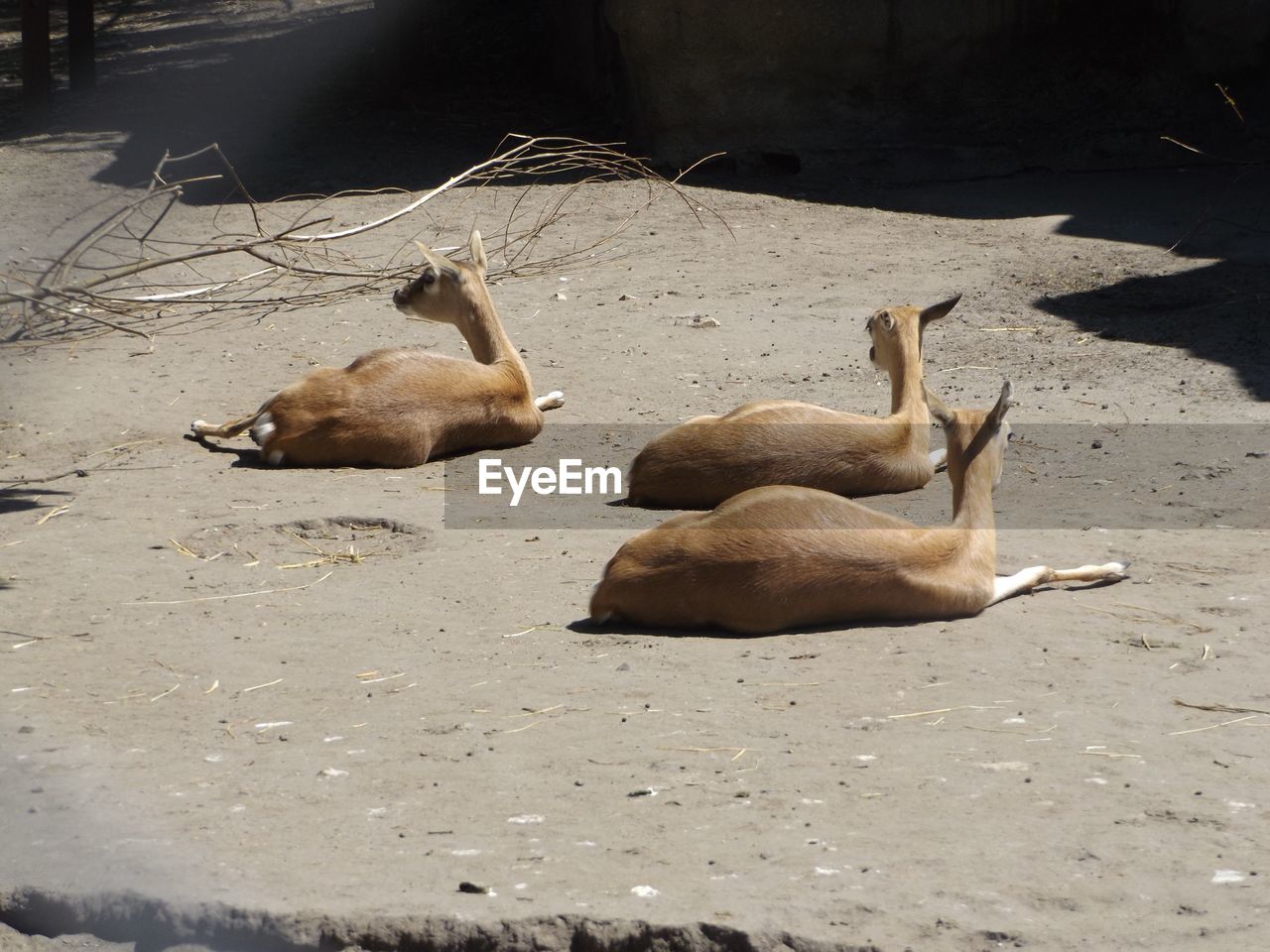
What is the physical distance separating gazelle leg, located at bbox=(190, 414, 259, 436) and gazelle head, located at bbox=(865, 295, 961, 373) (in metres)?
2.78

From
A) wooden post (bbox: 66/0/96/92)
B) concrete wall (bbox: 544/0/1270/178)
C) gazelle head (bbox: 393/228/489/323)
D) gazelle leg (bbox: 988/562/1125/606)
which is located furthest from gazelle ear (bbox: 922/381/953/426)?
wooden post (bbox: 66/0/96/92)

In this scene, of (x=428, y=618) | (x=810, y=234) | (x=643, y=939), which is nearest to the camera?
(x=643, y=939)

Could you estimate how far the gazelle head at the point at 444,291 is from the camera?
7.77m

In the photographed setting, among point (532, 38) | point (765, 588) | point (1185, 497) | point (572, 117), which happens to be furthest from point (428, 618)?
point (532, 38)

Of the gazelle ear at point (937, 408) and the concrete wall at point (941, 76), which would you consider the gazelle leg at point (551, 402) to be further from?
the concrete wall at point (941, 76)

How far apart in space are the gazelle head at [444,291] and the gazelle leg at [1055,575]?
11.3ft

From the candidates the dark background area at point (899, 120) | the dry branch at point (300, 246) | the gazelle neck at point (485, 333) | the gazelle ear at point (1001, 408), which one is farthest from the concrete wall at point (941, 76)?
the gazelle ear at point (1001, 408)

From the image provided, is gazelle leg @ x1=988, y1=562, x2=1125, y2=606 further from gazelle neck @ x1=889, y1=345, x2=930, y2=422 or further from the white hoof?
the white hoof

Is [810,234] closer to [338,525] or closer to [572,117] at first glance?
[572,117]

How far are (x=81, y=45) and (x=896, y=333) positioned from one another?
36.1ft

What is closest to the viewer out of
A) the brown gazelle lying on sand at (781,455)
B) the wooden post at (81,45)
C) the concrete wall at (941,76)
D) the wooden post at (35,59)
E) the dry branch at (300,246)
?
the brown gazelle lying on sand at (781,455)

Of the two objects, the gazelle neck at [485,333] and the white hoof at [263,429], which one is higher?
the gazelle neck at [485,333]

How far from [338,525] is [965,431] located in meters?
2.39

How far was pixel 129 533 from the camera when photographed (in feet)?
19.3
